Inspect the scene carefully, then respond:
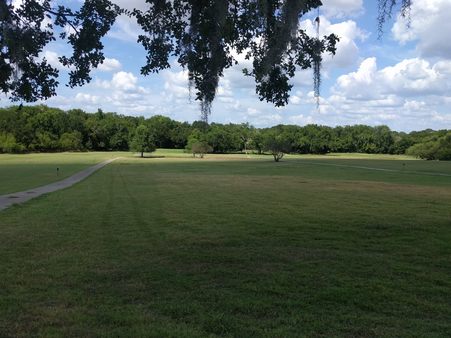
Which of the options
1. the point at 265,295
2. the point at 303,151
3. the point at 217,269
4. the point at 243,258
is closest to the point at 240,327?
the point at 265,295

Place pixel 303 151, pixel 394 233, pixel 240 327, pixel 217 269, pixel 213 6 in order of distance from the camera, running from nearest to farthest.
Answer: pixel 240 327 < pixel 213 6 < pixel 217 269 < pixel 394 233 < pixel 303 151

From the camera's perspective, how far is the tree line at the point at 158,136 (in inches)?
5246

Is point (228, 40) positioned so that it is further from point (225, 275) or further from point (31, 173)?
point (31, 173)

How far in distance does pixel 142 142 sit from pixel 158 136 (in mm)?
14428

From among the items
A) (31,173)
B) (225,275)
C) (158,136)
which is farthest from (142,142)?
(225,275)

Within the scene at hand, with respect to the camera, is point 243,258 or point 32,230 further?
point 32,230

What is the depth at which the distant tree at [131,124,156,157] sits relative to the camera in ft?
422

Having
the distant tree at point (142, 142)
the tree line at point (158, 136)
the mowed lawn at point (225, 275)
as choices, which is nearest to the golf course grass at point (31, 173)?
the mowed lawn at point (225, 275)

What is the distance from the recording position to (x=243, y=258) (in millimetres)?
10398

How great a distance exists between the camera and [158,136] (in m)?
143

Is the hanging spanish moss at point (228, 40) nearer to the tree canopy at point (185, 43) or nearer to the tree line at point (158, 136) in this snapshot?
the tree canopy at point (185, 43)

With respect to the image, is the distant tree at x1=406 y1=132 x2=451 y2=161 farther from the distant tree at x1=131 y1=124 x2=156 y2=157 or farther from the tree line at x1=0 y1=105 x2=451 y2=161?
the distant tree at x1=131 y1=124 x2=156 y2=157

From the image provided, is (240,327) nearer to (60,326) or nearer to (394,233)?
(60,326)

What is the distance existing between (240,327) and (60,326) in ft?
7.63
